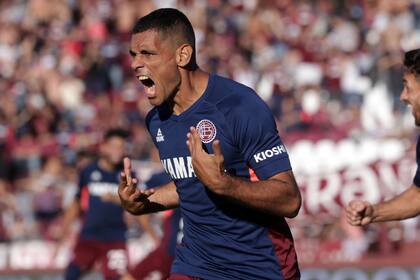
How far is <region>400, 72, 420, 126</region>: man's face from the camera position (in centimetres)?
665

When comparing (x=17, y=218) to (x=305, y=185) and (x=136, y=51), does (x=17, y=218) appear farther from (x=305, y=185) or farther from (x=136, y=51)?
(x=136, y=51)

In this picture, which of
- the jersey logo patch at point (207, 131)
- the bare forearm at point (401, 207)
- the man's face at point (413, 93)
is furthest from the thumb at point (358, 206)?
the jersey logo patch at point (207, 131)

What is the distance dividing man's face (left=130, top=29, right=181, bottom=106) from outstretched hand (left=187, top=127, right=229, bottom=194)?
68 centimetres

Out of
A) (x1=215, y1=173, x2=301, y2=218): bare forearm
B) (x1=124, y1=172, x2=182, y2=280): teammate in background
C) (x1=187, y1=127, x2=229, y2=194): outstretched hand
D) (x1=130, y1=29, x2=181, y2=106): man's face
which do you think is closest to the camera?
(x1=187, y1=127, x2=229, y2=194): outstretched hand

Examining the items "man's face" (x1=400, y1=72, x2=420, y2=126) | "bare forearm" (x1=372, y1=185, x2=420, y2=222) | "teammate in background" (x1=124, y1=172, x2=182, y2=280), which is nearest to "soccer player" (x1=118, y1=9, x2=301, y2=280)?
"bare forearm" (x1=372, y1=185, x2=420, y2=222)

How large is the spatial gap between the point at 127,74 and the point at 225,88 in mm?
13312

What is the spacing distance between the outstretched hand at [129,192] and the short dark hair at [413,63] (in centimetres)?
187

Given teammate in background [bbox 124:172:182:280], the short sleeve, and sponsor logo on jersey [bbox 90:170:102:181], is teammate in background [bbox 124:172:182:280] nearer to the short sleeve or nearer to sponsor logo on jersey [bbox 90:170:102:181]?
sponsor logo on jersey [bbox 90:170:102:181]

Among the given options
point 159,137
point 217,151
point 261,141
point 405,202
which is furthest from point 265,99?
point 217,151

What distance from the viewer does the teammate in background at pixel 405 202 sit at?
21.8 feet

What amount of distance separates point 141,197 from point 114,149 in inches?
233

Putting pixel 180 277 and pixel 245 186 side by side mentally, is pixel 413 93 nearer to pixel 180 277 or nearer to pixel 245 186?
pixel 245 186

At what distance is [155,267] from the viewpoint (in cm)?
1058

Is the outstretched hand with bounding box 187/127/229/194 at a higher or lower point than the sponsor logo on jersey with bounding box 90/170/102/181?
higher
